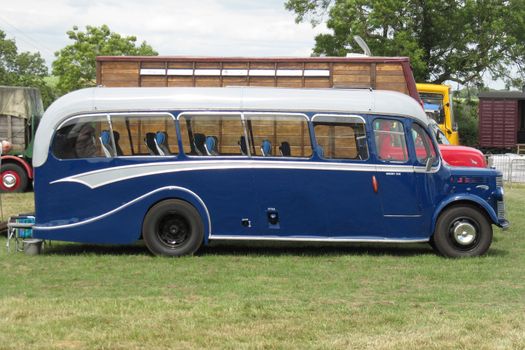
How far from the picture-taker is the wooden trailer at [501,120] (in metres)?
41.4

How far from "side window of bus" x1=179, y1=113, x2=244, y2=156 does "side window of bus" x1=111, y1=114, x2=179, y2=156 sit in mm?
179

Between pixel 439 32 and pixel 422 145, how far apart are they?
35.3 metres

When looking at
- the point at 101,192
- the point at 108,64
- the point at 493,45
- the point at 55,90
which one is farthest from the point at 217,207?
the point at 55,90

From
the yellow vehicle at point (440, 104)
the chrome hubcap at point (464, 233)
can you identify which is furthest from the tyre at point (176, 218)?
the yellow vehicle at point (440, 104)

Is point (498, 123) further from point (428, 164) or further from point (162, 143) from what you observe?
point (162, 143)

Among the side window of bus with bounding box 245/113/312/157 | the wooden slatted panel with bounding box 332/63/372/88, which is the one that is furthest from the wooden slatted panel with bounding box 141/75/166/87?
the side window of bus with bounding box 245/113/312/157

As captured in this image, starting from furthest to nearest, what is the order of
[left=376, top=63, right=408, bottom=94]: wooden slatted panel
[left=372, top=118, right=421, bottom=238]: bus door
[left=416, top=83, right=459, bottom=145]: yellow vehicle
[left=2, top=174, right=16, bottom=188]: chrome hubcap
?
1. [left=416, top=83, right=459, bottom=145]: yellow vehicle
2. [left=2, top=174, right=16, bottom=188]: chrome hubcap
3. [left=376, top=63, right=408, bottom=94]: wooden slatted panel
4. [left=372, top=118, right=421, bottom=238]: bus door

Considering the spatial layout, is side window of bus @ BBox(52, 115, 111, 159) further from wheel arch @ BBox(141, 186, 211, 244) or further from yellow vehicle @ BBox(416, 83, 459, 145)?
yellow vehicle @ BBox(416, 83, 459, 145)

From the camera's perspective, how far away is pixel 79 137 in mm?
11836

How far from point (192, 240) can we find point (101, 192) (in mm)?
1439

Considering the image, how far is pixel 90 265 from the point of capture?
1124 centimetres

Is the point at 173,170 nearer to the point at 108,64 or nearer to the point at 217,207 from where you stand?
the point at 217,207

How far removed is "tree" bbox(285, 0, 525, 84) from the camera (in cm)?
4403

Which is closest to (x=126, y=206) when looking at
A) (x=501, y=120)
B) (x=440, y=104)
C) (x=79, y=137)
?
(x=79, y=137)
